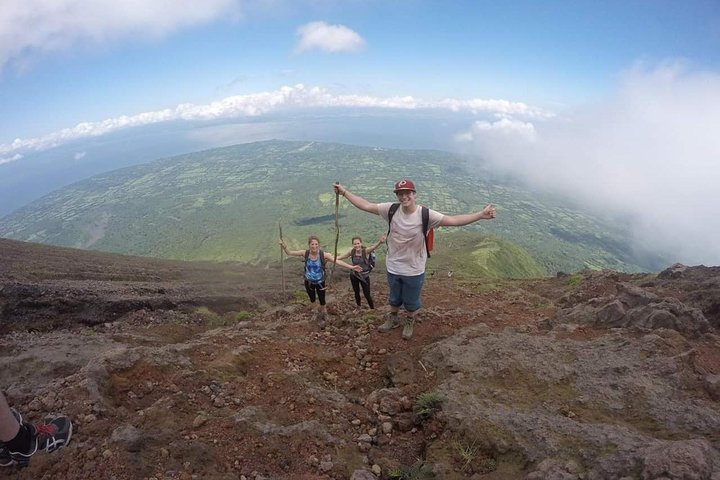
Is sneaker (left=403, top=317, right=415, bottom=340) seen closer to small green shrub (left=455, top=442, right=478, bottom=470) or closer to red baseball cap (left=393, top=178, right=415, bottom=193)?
red baseball cap (left=393, top=178, right=415, bottom=193)

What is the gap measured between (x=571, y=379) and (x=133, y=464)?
271 inches

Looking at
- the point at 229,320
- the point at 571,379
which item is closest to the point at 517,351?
the point at 571,379

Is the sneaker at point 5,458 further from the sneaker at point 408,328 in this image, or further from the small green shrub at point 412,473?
the sneaker at point 408,328

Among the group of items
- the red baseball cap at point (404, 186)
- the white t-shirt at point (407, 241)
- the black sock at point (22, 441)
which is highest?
the red baseball cap at point (404, 186)

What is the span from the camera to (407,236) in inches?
330

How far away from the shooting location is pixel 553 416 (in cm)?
563

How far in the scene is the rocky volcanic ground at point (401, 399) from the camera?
15.8ft

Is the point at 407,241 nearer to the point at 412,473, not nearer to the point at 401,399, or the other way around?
the point at 401,399

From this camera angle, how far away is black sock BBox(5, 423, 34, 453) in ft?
14.9

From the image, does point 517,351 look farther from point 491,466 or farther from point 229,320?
point 229,320

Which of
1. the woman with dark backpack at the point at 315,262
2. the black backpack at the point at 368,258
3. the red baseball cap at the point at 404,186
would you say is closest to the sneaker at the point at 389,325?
the woman with dark backpack at the point at 315,262

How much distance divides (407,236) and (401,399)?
11.0ft

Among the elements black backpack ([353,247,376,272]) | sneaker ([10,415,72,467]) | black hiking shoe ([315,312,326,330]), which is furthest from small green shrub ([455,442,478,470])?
black backpack ([353,247,376,272])

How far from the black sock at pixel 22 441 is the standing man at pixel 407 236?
6.31 m
